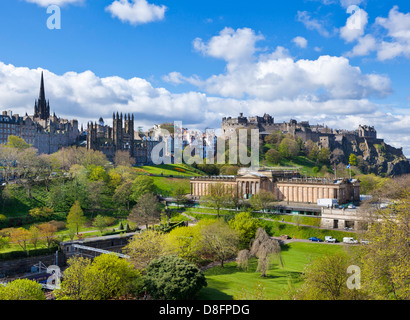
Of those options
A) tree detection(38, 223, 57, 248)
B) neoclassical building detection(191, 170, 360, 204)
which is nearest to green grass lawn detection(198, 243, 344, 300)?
neoclassical building detection(191, 170, 360, 204)

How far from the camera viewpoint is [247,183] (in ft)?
261

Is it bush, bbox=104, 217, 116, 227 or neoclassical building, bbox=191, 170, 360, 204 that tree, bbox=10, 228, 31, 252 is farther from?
neoclassical building, bbox=191, 170, 360, 204

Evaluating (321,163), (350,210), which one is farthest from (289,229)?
(321,163)

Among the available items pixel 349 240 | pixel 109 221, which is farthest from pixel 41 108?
pixel 349 240

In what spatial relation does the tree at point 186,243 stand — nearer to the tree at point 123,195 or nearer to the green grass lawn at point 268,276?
the green grass lawn at point 268,276

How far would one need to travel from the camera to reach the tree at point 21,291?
26719 millimetres

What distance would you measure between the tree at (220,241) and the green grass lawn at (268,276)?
1871 mm

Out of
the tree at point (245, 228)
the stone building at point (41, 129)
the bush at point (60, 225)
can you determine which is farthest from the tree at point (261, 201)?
the stone building at point (41, 129)

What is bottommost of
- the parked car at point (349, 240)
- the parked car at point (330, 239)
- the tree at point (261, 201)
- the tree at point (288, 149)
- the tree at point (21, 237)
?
the parked car at point (330, 239)

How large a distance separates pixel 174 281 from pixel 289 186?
47.6 meters

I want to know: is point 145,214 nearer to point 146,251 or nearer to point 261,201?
point 146,251

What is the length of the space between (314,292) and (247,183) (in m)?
53.2

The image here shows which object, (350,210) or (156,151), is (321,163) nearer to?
(156,151)
